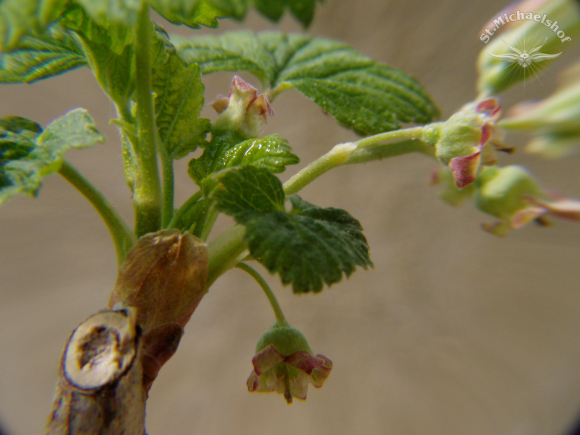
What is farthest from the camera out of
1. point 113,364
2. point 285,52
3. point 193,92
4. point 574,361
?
point 574,361

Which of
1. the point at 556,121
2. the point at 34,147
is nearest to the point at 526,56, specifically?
the point at 556,121

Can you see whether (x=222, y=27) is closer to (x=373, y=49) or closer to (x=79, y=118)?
(x=373, y=49)

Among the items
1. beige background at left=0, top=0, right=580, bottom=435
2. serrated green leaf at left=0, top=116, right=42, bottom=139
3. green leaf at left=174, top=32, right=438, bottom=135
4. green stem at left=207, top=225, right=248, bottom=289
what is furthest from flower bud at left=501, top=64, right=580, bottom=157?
beige background at left=0, top=0, right=580, bottom=435

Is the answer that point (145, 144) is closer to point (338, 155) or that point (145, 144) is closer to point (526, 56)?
point (338, 155)

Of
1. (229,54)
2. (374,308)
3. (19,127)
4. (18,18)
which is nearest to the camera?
(18,18)

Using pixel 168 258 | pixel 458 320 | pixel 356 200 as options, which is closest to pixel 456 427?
pixel 458 320

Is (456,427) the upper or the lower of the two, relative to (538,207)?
lower
